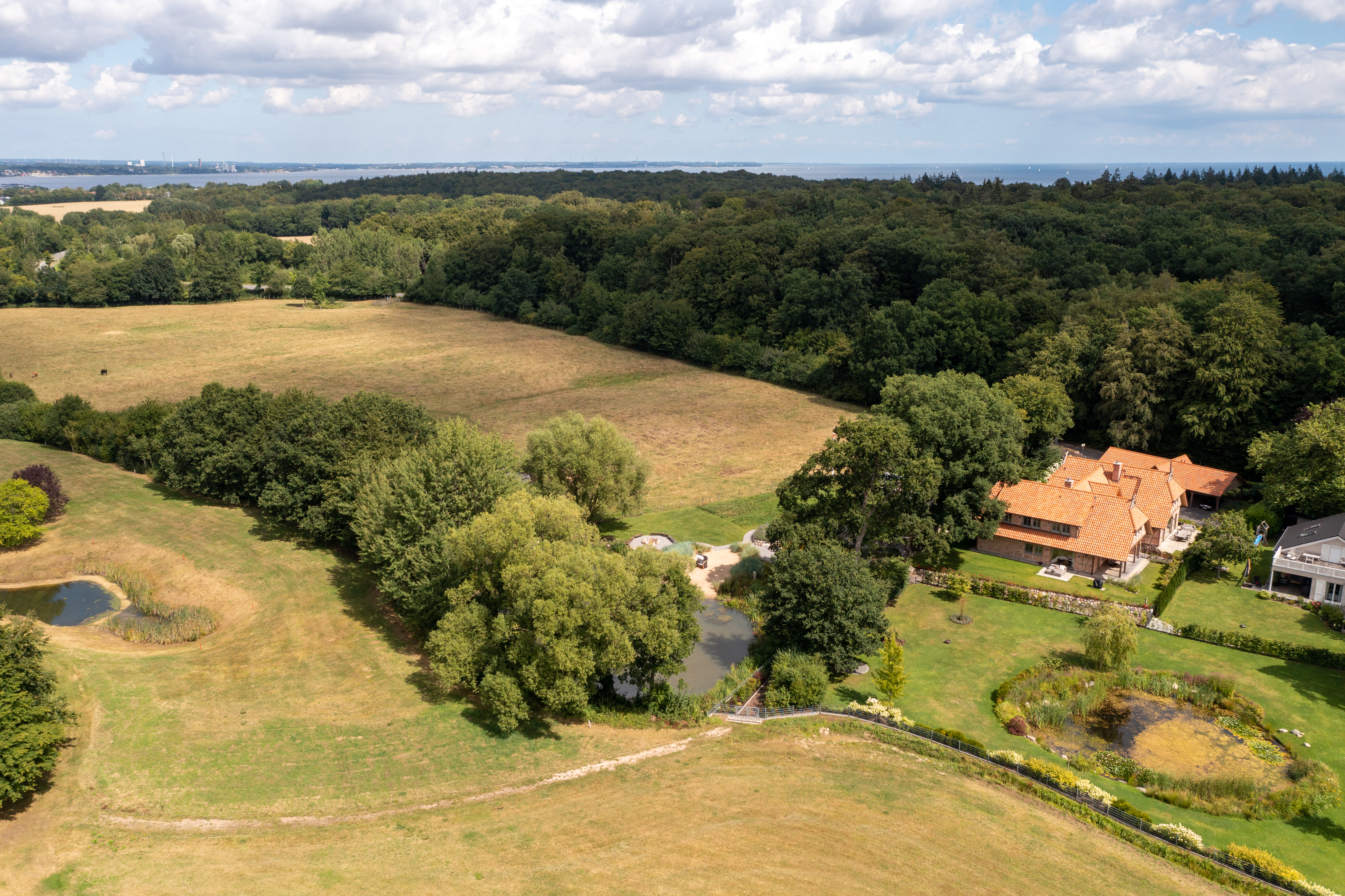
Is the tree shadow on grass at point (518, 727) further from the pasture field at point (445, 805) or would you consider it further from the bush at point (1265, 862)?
the bush at point (1265, 862)

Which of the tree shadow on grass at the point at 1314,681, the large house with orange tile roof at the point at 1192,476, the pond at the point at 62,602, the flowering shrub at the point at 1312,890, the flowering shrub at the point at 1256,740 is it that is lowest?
the pond at the point at 62,602

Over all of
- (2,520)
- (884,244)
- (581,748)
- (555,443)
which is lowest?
(581,748)

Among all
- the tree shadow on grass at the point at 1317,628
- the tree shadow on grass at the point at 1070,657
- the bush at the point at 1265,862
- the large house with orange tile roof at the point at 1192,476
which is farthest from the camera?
the large house with orange tile roof at the point at 1192,476

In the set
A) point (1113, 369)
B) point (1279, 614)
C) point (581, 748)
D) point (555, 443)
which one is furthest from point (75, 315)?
point (1279, 614)

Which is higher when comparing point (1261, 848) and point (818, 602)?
point (818, 602)

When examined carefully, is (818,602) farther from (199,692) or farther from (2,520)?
(2,520)

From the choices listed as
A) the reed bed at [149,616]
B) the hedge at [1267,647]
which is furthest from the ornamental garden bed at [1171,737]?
the reed bed at [149,616]

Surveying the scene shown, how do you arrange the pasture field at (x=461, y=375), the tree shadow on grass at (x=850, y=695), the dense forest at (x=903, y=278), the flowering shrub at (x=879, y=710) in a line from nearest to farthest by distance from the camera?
the flowering shrub at (x=879, y=710) → the tree shadow on grass at (x=850, y=695) → the dense forest at (x=903, y=278) → the pasture field at (x=461, y=375)
